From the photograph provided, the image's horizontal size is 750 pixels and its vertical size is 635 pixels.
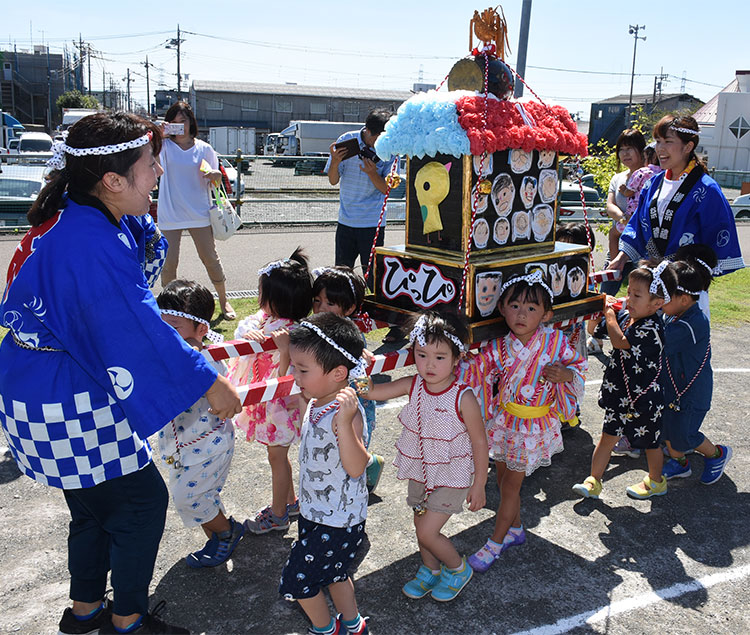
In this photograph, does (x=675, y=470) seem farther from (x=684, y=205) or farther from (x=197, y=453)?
(x=197, y=453)

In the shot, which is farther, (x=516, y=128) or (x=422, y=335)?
(x=516, y=128)

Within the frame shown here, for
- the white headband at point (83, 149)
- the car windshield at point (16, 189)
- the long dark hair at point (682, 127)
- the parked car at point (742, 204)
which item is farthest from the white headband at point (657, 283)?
the parked car at point (742, 204)

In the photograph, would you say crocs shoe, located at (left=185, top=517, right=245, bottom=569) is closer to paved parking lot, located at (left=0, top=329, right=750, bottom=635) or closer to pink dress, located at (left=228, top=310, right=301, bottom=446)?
paved parking lot, located at (left=0, top=329, right=750, bottom=635)

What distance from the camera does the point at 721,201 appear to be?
13.0ft

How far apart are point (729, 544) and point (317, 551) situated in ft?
7.45

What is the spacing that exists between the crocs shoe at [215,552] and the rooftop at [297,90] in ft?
196

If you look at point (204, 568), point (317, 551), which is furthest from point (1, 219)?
point (317, 551)

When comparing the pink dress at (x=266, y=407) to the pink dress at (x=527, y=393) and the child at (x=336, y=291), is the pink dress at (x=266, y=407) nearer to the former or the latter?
the child at (x=336, y=291)

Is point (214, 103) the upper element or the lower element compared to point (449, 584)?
upper

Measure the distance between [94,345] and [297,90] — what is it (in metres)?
65.0

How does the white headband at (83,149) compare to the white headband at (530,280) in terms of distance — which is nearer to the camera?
the white headband at (83,149)

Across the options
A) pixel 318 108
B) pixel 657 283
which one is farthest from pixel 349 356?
pixel 318 108

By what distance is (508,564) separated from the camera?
10.5 feet

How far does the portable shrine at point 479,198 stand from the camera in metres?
3.08
